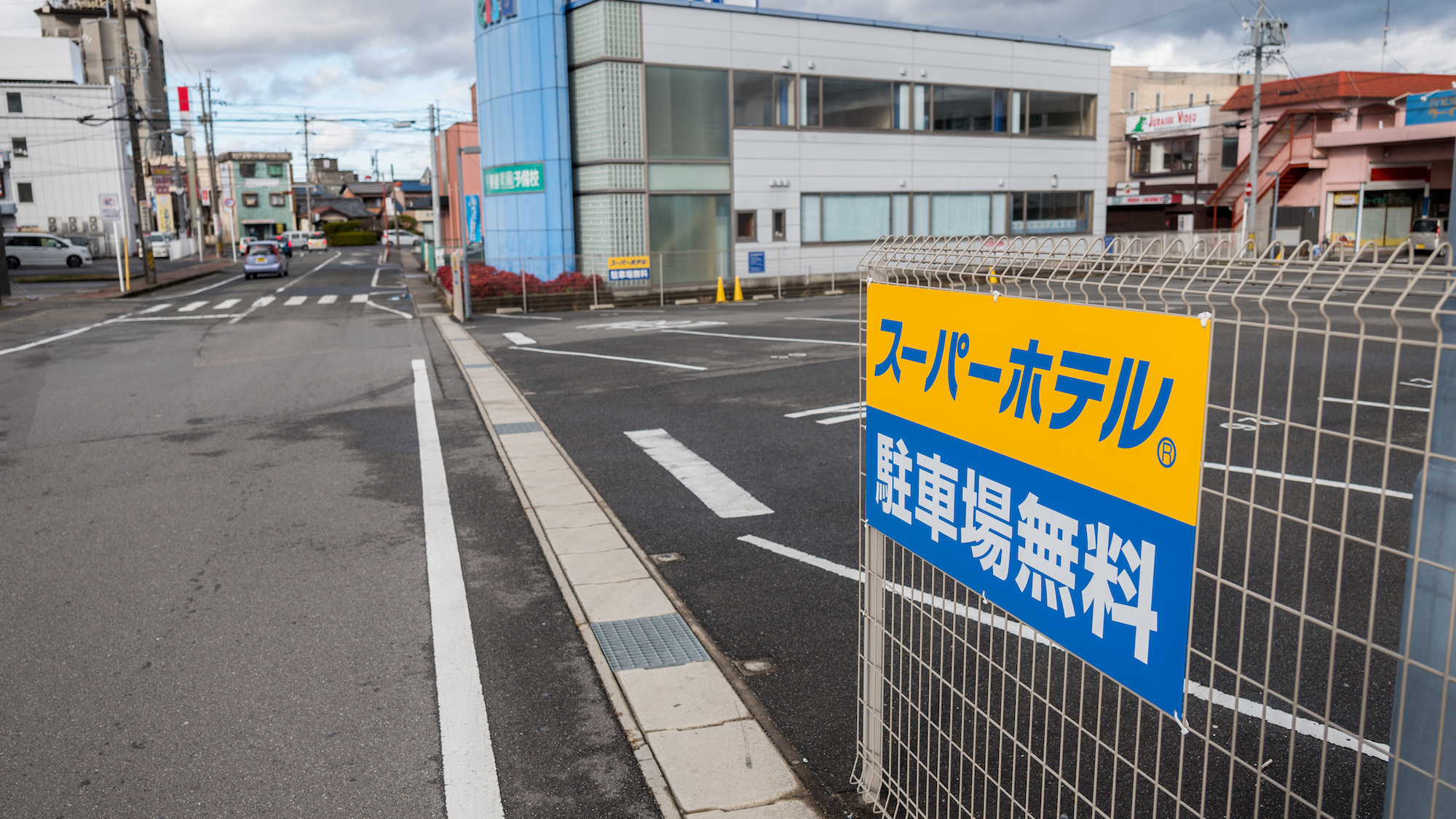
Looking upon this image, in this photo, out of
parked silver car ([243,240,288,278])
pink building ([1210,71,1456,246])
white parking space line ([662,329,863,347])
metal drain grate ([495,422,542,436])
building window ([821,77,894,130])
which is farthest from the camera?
parked silver car ([243,240,288,278])

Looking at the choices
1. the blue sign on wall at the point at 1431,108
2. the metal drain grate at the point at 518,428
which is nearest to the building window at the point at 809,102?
the metal drain grate at the point at 518,428

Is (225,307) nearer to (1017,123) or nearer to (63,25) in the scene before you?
(1017,123)

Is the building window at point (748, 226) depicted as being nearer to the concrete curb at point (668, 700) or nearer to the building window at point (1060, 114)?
the building window at point (1060, 114)

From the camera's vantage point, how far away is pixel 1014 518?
2.96m

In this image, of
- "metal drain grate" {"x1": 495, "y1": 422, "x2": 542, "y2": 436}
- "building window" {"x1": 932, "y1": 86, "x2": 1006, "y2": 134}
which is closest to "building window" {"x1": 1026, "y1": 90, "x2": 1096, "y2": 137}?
"building window" {"x1": 932, "y1": 86, "x2": 1006, "y2": 134}

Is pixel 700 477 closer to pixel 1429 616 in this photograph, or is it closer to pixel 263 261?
pixel 1429 616

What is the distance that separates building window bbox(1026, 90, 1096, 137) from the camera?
1421 inches

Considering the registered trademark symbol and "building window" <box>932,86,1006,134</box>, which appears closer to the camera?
the registered trademark symbol

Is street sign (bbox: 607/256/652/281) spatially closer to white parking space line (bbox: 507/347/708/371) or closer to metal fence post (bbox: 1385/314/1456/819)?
white parking space line (bbox: 507/347/708/371)

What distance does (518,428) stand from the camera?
37.4 feet

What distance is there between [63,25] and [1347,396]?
99947mm

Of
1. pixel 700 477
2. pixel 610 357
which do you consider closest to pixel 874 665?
pixel 700 477

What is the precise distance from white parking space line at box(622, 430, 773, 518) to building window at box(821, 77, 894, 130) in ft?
77.8

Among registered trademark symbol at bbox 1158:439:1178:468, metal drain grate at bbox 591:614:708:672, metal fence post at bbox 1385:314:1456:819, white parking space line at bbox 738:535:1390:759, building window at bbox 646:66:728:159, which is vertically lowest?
metal drain grate at bbox 591:614:708:672
